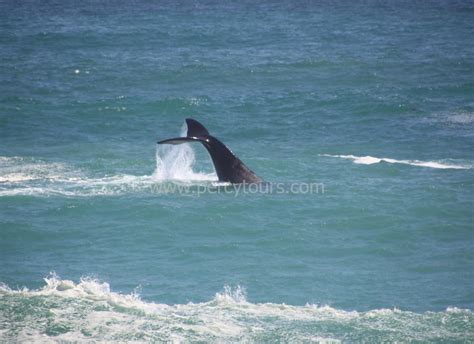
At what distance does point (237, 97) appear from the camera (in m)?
45.3

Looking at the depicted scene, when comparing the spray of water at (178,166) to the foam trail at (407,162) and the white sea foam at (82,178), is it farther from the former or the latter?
the foam trail at (407,162)

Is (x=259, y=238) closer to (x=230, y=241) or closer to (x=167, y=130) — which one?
(x=230, y=241)

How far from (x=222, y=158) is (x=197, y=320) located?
33.7 ft

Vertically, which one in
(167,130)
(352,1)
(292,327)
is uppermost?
(352,1)

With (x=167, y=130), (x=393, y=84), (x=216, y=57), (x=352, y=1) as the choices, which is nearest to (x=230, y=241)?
(x=167, y=130)

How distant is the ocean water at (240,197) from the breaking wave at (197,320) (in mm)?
56

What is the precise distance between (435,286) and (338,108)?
21183 mm

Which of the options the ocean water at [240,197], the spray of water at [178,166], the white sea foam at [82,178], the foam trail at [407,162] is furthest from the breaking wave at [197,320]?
the foam trail at [407,162]

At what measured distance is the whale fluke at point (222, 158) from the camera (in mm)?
29016

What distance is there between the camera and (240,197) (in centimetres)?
2864

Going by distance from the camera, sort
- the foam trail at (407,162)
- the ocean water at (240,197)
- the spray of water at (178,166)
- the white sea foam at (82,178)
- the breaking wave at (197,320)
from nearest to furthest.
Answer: the breaking wave at (197,320), the ocean water at (240,197), the white sea foam at (82,178), the spray of water at (178,166), the foam trail at (407,162)

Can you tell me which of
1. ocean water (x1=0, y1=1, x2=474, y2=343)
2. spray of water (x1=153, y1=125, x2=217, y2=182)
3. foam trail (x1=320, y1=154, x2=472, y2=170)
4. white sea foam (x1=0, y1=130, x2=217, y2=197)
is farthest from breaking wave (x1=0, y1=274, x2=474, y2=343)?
foam trail (x1=320, y1=154, x2=472, y2=170)

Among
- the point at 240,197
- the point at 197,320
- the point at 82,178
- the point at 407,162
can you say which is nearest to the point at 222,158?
the point at 240,197

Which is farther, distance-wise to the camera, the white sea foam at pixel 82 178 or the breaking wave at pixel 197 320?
the white sea foam at pixel 82 178
